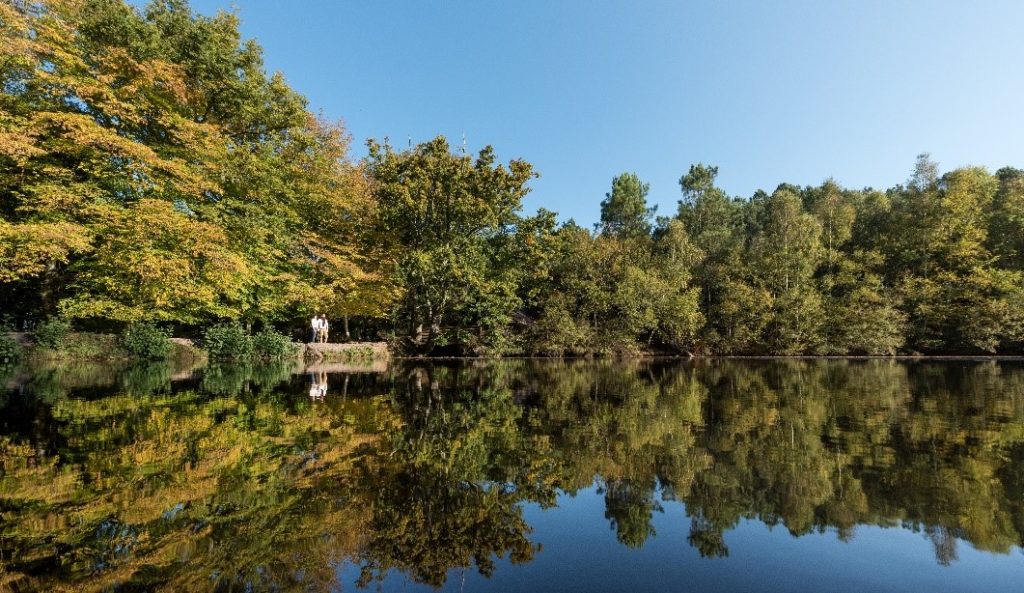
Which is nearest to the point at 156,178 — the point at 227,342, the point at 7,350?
the point at 227,342

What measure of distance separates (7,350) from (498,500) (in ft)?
66.1

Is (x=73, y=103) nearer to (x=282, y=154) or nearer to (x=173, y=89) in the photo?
(x=173, y=89)

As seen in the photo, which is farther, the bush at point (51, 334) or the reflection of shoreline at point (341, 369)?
the reflection of shoreline at point (341, 369)

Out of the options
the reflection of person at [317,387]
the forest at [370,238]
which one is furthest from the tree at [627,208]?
the reflection of person at [317,387]

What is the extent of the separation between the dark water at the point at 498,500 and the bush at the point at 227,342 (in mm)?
12522

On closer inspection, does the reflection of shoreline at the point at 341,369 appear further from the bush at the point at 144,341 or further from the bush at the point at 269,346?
the bush at the point at 144,341

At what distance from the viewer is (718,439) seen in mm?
6781

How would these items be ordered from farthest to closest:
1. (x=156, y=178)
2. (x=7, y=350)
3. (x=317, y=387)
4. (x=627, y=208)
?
1. (x=627, y=208)
2. (x=156, y=178)
3. (x=7, y=350)
4. (x=317, y=387)

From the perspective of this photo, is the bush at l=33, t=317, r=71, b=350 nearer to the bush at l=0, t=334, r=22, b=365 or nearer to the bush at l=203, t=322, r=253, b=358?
the bush at l=0, t=334, r=22, b=365

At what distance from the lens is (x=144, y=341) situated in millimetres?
18094

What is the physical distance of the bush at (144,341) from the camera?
59.1 feet

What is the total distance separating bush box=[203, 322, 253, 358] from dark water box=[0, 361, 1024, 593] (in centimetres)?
1252

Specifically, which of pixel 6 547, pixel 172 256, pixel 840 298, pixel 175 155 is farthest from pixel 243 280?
pixel 840 298

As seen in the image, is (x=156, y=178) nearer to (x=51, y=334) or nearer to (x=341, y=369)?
(x=51, y=334)
